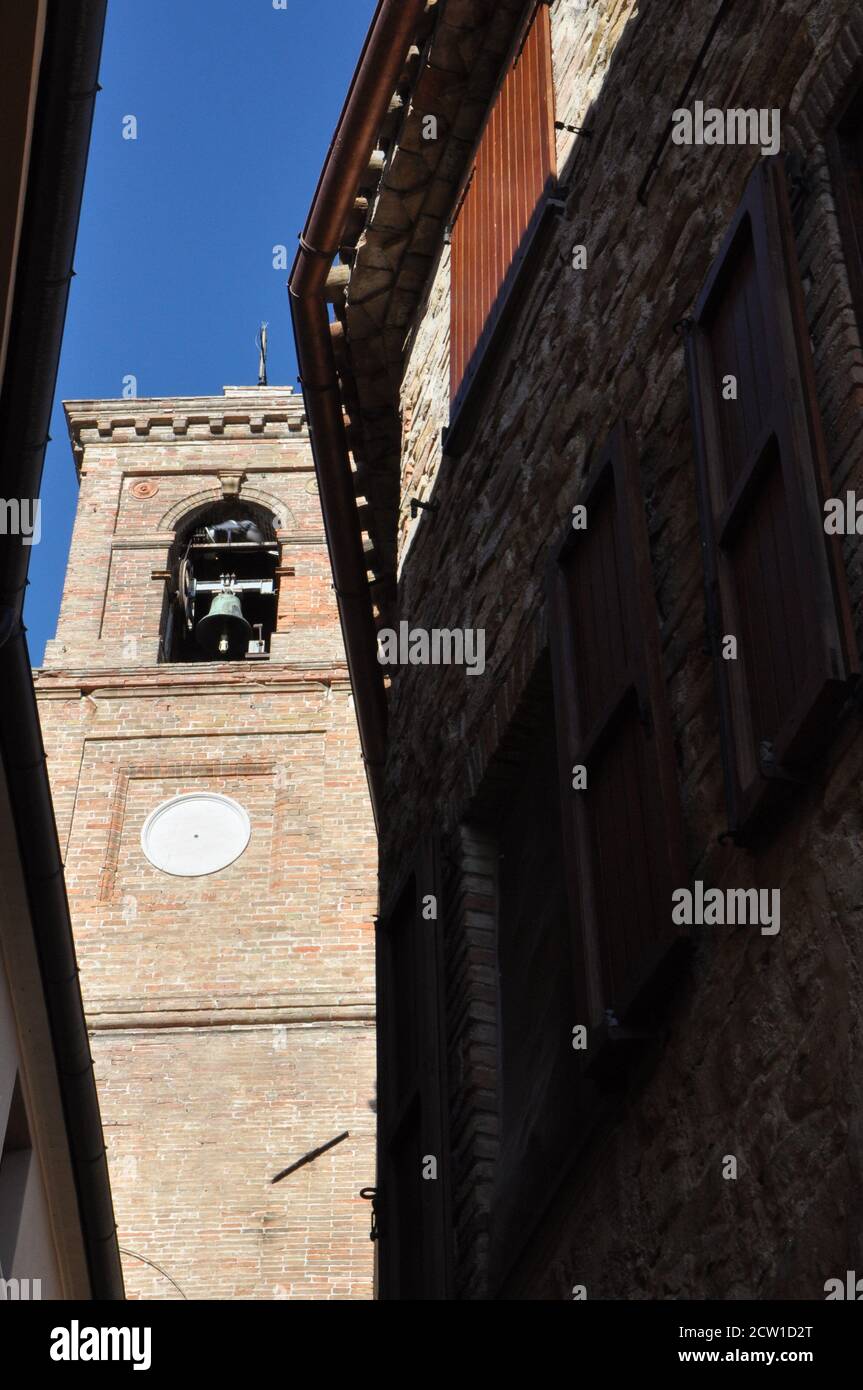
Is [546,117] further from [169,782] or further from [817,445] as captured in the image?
[169,782]

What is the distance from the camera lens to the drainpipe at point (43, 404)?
6828mm

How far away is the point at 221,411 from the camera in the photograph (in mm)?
27125

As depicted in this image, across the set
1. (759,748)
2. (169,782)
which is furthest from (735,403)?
(169,782)

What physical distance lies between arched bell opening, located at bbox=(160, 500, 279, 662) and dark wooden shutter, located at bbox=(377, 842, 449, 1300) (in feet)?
51.9

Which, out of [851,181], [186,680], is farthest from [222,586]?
[851,181]

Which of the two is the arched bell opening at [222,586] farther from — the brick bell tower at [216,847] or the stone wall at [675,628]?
the stone wall at [675,628]

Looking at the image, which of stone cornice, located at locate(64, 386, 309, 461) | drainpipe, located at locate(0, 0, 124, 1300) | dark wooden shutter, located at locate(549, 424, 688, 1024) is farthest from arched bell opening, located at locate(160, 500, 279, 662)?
dark wooden shutter, located at locate(549, 424, 688, 1024)

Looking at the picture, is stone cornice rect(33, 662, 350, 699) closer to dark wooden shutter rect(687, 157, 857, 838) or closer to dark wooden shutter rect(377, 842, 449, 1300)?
dark wooden shutter rect(377, 842, 449, 1300)

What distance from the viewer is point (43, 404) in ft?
24.7

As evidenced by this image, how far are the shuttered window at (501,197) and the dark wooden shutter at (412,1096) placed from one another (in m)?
2.28

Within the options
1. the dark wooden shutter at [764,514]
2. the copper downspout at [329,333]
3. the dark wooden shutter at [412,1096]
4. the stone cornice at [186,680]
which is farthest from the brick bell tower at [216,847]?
the dark wooden shutter at [764,514]

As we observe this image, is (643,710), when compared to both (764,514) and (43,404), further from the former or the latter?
(43,404)

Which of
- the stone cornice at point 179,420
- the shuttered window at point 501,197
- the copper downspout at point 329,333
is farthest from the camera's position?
the stone cornice at point 179,420

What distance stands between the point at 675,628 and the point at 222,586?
2017cm
